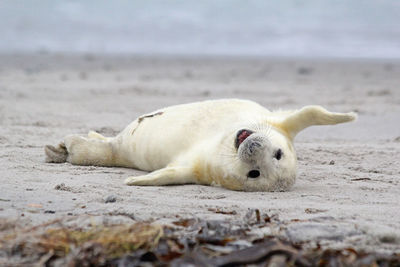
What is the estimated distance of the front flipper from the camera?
4.68 m

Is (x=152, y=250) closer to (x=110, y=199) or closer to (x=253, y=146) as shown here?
(x=110, y=199)

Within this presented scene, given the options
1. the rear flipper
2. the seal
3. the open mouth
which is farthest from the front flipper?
the rear flipper

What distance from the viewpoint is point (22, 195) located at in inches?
161

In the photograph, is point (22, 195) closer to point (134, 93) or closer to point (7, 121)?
point (7, 121)

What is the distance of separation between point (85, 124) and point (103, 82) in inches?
341

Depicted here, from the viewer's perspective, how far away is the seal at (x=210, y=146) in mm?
4492

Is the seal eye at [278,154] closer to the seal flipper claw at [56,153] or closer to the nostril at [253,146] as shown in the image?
the nostril at [253,146]

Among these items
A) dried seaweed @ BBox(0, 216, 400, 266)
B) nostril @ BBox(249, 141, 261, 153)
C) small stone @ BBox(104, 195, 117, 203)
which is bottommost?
dried seaweed @ BBox(0, 216, 400, 266)

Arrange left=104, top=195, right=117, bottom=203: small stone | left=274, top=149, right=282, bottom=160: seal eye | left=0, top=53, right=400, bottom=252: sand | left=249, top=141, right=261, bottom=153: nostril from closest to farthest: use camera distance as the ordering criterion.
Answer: left=0, top=53, right=400, bottom=252: sand < left=104, top=195, right=117, bottom=203: small stone < left=249, top=141, right=261, bottom=153: nostril < left=274, top=149, right=282, bottom=160: seal eye

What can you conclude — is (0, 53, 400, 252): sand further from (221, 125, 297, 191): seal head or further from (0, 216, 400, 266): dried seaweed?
(0, 216, 400, 266): dried seaweed

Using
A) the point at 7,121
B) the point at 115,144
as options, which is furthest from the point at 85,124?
the point at 115,144

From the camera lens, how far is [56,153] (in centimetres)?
560

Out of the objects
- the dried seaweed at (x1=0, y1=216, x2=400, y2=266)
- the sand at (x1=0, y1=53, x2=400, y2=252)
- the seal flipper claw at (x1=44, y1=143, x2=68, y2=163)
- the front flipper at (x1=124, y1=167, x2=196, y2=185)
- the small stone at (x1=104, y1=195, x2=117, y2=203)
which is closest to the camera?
the dried seaweed at (x1=0, y1=216, x2=400, y2=266)

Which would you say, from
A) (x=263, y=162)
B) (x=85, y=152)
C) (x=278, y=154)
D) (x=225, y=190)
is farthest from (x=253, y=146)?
(x=85, y=152)
